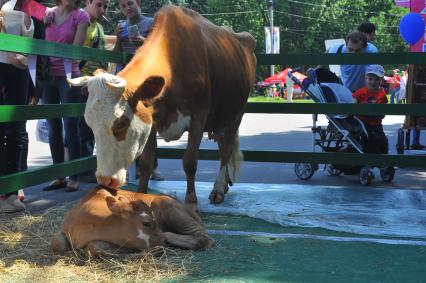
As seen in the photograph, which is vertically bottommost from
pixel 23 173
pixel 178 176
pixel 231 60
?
pixel 178 176

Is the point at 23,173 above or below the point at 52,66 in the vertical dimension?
below

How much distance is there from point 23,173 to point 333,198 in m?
3.20

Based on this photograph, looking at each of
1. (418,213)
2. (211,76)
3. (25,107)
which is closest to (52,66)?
(25,107)

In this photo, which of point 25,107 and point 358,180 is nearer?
point 25,107

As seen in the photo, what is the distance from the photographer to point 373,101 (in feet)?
25.8

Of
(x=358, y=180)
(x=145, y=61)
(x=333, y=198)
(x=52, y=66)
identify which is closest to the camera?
(x=145, y=61)

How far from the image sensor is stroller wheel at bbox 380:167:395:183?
787 centimetres

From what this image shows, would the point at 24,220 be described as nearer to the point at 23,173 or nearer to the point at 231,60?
the point at 23,173

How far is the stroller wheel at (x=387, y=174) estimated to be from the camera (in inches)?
310

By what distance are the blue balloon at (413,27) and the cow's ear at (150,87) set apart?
8399mm

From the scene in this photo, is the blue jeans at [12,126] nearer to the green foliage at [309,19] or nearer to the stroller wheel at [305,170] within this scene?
the stroller wheel at [305,170]

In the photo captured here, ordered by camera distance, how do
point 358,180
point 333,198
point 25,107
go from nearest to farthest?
1. point 25,107
2. point 333,198
3. point 358,180

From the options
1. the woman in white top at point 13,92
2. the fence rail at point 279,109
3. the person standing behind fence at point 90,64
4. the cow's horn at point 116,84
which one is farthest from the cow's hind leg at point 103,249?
the person standing behind fence at point 90,64

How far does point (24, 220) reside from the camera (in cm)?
527
